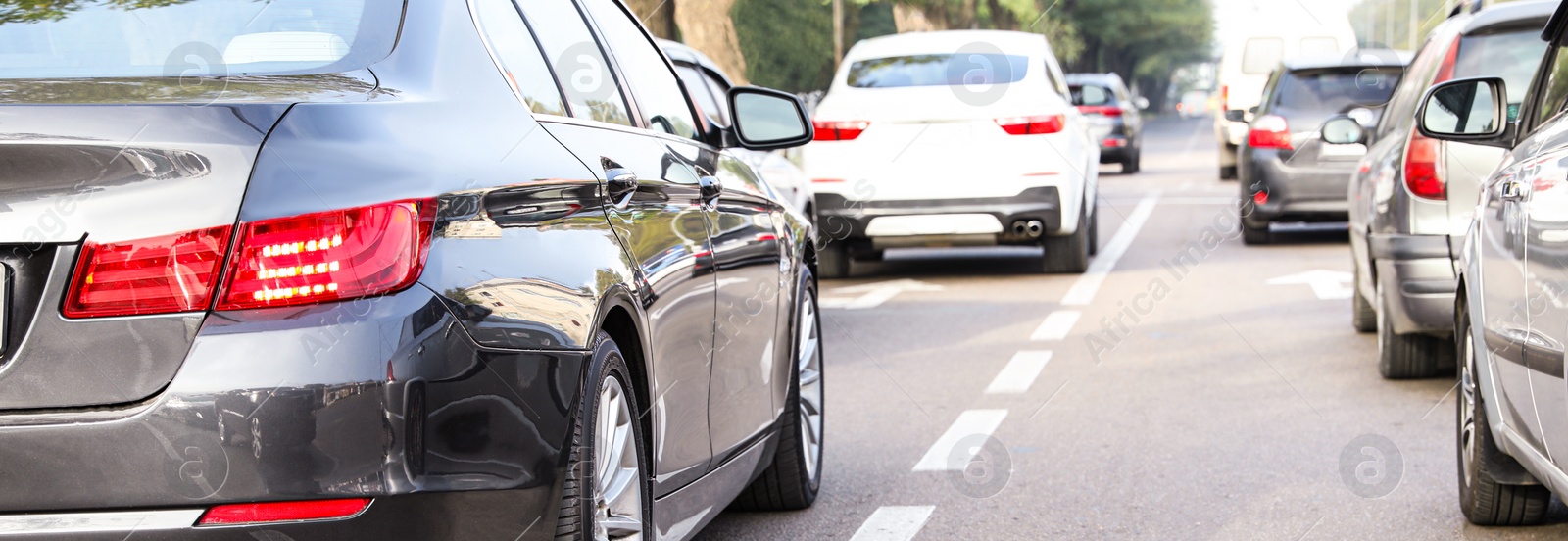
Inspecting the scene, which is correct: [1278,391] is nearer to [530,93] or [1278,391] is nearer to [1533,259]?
[1533,259]

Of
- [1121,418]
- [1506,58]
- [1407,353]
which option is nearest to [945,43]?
[1506,58]

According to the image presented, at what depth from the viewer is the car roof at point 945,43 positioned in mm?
12422

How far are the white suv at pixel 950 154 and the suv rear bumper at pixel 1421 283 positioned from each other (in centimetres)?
465

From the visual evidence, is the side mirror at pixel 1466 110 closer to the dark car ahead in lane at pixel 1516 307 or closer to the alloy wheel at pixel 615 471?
the dark car ahead in lane at pixel 1516 307

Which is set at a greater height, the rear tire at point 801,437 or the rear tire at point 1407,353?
the rear tire at point 801,437

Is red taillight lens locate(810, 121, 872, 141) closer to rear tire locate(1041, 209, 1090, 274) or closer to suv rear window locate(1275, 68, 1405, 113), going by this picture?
rear tire locate(1041, 209, 1090, 274)

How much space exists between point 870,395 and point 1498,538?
10.8 feet

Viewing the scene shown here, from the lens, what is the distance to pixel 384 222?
2645 mm

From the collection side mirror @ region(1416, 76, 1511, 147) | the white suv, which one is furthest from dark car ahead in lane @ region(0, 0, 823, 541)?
the white suv

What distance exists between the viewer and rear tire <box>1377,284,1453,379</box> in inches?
295

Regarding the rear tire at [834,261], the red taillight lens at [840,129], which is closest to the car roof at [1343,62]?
the rear tire at [834,261]

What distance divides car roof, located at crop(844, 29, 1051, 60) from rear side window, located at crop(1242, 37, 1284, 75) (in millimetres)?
13925

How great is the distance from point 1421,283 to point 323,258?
5515mm

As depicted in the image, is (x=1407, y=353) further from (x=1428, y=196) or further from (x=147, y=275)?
(x=147, y=275)
